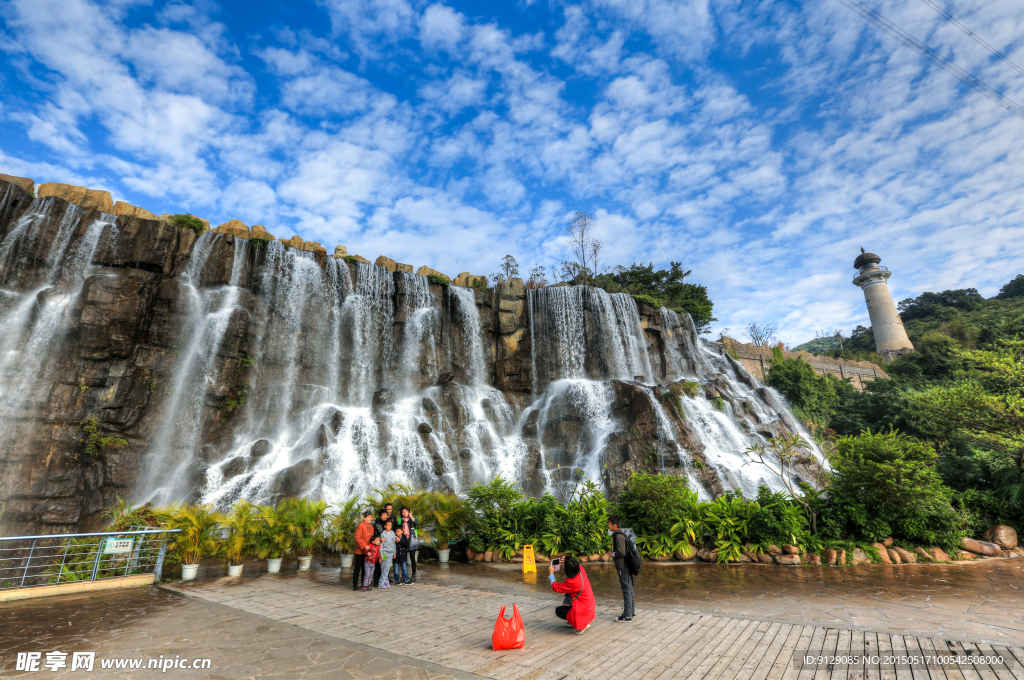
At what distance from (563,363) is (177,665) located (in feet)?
70.3

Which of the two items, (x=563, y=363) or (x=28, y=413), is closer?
(x=28, y=413)

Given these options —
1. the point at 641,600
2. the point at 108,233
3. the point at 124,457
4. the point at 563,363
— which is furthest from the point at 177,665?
the point at 563,363

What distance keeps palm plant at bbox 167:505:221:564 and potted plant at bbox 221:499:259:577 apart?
0.98 feet

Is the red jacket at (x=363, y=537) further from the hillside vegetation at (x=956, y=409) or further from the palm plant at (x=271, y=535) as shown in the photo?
the hillside vegetation at (x=956, y=409)

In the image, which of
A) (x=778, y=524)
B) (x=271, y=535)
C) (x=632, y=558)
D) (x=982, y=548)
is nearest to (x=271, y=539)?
(x=271, y=535)

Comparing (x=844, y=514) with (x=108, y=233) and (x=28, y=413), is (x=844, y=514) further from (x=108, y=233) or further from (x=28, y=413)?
(x=108, y=233)

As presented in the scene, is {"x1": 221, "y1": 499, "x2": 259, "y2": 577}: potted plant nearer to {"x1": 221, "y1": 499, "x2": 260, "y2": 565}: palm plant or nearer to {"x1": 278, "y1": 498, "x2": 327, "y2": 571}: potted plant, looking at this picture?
{"x1": 221, "y1": 499, "x2": 260, "y2": 565}: palm plant

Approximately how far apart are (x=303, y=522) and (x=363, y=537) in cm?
265

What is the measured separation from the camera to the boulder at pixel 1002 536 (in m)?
10.7

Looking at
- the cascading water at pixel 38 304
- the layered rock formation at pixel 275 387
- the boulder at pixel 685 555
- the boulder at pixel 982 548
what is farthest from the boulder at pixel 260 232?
the boulder at pixel 982 548

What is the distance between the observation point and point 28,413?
579 inches

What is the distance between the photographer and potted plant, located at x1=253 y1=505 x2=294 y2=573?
9586mm

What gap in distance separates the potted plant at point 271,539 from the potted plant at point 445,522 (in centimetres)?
309

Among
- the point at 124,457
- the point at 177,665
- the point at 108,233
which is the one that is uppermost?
the point at 108,233
